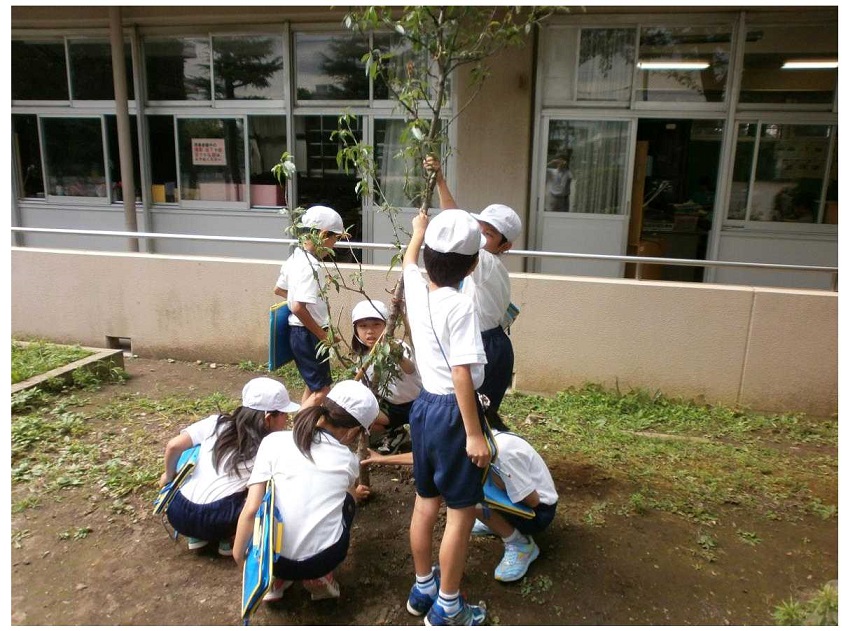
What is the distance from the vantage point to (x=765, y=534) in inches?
114

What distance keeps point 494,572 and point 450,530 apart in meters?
0.53

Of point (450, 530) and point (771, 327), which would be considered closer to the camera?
point (450, 530)

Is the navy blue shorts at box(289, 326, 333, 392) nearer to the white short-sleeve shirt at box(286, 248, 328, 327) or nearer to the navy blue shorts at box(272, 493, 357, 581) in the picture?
the white short-sleeve shirt at box(286, 248, 328, 327)

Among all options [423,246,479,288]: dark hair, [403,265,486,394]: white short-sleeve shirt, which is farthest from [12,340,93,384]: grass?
[423,246,479,288]: dark hair

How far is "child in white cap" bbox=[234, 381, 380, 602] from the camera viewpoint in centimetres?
222

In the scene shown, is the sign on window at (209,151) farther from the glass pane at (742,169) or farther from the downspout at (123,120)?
the glass pane at (742,169)

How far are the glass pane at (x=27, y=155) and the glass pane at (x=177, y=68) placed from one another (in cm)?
186

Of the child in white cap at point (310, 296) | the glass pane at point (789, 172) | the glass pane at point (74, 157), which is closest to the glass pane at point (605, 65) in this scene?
the glass pane at point (789, 172)

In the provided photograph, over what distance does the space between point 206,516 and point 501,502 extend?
1.23m

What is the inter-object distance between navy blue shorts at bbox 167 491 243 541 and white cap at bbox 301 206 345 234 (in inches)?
51.3

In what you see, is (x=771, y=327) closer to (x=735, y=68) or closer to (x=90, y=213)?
(x=735, y=68)

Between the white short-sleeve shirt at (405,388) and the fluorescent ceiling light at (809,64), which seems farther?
the fluorescent ceiling light at (809,64)

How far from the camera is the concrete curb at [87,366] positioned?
14.4ft

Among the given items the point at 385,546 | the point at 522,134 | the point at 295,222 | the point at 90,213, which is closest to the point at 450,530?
the point at 385,546
